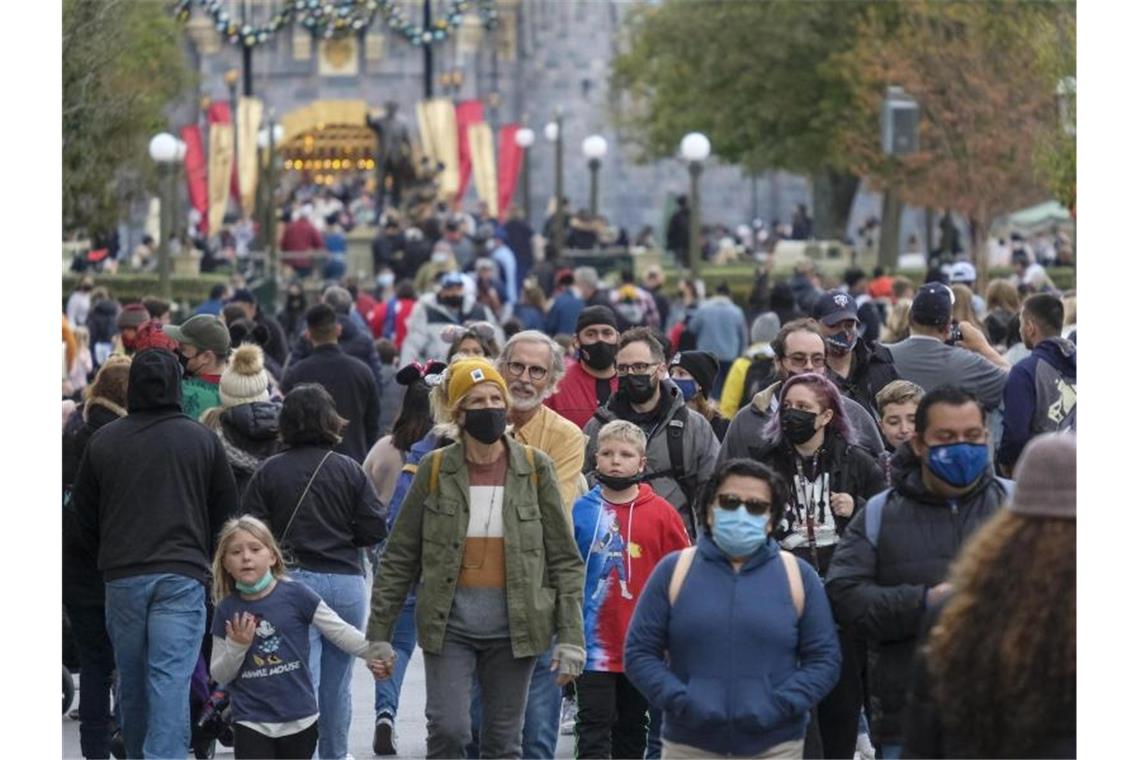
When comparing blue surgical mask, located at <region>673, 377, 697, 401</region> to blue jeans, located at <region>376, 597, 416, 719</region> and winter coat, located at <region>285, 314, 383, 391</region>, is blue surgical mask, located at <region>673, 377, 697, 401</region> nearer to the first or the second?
blue jeans, located at <region>376, 597, 416, 719</region>

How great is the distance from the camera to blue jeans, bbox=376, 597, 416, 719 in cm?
1164

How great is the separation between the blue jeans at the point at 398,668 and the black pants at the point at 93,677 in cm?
112

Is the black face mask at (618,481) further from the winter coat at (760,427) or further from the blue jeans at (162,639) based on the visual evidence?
the blue jeans at (162,639)

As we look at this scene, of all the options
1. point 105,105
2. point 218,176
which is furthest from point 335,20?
point 105,105

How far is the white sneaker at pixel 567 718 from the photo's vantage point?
39.8 ft

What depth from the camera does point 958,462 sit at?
8250mm

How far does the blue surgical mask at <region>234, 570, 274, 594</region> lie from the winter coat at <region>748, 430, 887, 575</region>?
1808 millimetres

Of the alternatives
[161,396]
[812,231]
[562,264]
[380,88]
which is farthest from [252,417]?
[380,88]

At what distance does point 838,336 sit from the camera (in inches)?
476

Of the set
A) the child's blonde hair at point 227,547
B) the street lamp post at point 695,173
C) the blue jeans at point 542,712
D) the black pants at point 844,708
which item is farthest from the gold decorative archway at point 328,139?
the black pants at point 844,708

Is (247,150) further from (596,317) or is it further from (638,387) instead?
(638,387)

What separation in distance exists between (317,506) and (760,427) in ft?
5.88

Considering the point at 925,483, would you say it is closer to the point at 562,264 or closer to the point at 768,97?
the point at 562,264

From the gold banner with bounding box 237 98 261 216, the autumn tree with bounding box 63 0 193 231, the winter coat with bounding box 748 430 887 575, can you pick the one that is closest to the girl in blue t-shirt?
the winter coat with bounding box 748 430 887 575
